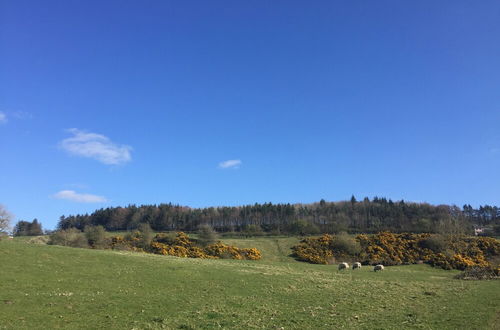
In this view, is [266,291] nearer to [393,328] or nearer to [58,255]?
[393,328]

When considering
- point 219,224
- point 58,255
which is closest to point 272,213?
point 219,224

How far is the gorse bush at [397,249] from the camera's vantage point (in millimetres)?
75688

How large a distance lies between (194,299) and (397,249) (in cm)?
6926

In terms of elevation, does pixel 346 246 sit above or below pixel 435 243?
below

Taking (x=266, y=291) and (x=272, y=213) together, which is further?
(x=272, y=213)

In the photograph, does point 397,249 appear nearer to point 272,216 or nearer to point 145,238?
point 145,238

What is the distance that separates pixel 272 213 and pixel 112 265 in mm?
133681

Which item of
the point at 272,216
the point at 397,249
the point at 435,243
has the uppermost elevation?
the point at 272,216

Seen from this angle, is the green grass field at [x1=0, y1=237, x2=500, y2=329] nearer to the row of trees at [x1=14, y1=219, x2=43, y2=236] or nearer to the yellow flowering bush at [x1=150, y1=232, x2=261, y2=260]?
the yellow flowering bush at [x1=150, y1=232, x2=261, y2=260]

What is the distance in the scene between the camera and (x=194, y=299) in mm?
23469

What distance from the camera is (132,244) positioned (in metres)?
80.0

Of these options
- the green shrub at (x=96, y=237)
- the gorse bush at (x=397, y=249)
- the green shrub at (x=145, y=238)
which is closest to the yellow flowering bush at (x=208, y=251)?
the green shrub at (x=145, y=238)

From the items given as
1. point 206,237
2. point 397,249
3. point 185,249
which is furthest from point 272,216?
point 185,249

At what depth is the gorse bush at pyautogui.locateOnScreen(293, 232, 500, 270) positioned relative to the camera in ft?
248
